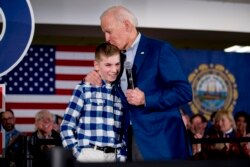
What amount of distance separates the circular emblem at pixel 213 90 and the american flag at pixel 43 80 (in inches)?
55.8

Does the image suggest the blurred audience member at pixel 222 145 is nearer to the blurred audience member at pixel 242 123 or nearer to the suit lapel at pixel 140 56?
the blurred audience member at pixel 242 123

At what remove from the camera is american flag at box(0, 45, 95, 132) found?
494 cm

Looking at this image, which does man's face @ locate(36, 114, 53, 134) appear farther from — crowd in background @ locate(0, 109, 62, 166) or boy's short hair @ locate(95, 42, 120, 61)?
boy's short hair @ locate(95, 42, 120, 61)

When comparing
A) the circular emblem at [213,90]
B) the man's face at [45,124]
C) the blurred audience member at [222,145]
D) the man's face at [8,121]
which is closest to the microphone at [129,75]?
the blurred audience member at [222,145]

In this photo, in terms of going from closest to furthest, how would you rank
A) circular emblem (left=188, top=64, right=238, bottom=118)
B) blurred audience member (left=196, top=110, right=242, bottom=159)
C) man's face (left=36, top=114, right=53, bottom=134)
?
blurred audience member (left=196, top=110, right=242, bottom=159), man's face (left=36, top=114, right=53, bottom=134), circular emblem (left=188, top=64, right=238, bottom=118)

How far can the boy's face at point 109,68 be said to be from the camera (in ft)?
9.11

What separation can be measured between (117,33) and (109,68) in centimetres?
24

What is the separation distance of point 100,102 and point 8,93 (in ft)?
8.15

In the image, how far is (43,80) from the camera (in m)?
5.04

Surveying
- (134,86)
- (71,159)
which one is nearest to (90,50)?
(134,86)

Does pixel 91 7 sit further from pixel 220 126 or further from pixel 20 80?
pixel 220 126

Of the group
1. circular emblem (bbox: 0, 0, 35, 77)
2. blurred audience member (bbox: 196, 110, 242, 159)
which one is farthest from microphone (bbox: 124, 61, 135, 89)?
blurred audience member (bbox: 196, 110, 242, 159)

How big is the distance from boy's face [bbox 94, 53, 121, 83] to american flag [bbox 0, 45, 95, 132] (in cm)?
228

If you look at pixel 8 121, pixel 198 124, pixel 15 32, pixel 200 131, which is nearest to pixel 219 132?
pixel 200 131
